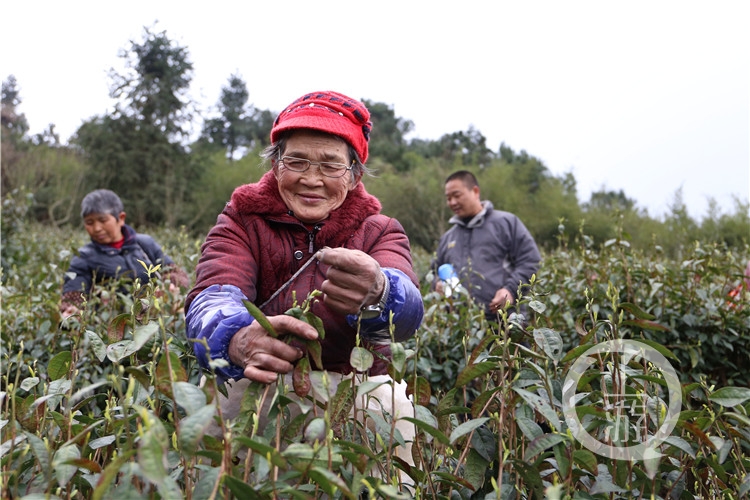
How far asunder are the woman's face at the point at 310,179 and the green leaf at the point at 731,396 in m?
1.09

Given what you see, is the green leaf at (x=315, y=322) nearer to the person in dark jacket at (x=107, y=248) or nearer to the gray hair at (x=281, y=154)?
the gray hair at (x=281, y=154)

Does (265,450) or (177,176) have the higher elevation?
(177,176)

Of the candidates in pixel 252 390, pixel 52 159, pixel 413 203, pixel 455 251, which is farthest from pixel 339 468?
pixel 52 159

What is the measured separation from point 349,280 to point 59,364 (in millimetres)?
672

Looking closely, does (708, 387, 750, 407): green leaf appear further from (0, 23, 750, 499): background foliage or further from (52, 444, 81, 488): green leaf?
(52, 444, 81, 488): green leaf

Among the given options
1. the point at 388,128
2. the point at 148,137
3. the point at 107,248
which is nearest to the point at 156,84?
the point at 148,137

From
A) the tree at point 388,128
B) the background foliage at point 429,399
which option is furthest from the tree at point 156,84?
the background foliage at point 429,399

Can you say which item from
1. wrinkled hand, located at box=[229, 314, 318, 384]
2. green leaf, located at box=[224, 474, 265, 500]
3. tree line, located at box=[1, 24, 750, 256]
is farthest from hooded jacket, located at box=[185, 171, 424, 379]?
tree line, located at box=[1, 24, 750, 256]

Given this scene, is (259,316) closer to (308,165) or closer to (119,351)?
(119,351)

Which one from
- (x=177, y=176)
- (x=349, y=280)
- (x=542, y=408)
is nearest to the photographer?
(x=542, y=408)

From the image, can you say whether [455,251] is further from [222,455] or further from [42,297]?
[222,455]

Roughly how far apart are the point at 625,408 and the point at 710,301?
2.30 m

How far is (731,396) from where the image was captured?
1.21m

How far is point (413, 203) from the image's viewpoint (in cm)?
2150
